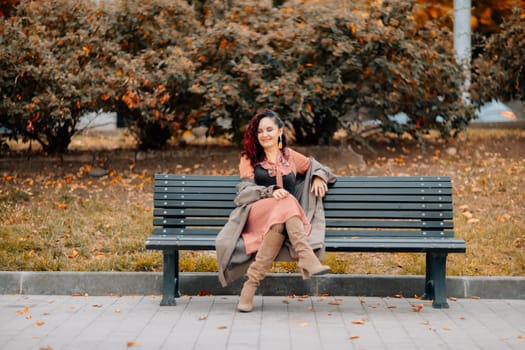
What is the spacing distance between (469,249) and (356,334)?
256 cm

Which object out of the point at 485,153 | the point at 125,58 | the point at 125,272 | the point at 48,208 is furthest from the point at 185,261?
the point at 485,153

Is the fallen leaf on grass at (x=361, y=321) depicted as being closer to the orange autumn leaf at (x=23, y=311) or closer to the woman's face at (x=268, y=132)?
the woman's face at (x=268, y=132)

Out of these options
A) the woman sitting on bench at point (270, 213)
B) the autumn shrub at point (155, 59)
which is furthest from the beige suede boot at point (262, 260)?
the autumn shrub at point (155, 59)

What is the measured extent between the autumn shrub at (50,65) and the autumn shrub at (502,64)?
5.57 metres

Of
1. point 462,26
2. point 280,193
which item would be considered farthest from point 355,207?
point 462,26

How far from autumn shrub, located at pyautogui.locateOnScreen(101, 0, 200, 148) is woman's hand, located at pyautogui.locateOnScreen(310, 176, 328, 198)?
442 cm

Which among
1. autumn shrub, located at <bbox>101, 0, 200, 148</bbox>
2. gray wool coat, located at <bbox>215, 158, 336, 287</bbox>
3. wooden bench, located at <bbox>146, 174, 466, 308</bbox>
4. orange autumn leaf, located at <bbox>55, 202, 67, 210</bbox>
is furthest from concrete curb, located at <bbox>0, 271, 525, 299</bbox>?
autumn shrub, located at <bbox>101, 0, 200, 148</bbox>

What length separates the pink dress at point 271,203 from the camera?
6691 millimetres

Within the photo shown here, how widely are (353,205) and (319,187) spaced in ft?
1.07

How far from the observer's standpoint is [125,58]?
11672 millimetres

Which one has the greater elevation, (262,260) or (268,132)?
(268,132)

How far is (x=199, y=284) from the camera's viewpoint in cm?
739

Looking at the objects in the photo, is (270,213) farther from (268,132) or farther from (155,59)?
(155,59)

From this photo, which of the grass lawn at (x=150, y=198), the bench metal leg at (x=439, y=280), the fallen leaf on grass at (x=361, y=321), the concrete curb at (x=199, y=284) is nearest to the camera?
the fallen leaf on grass at (x=361, y=321)
